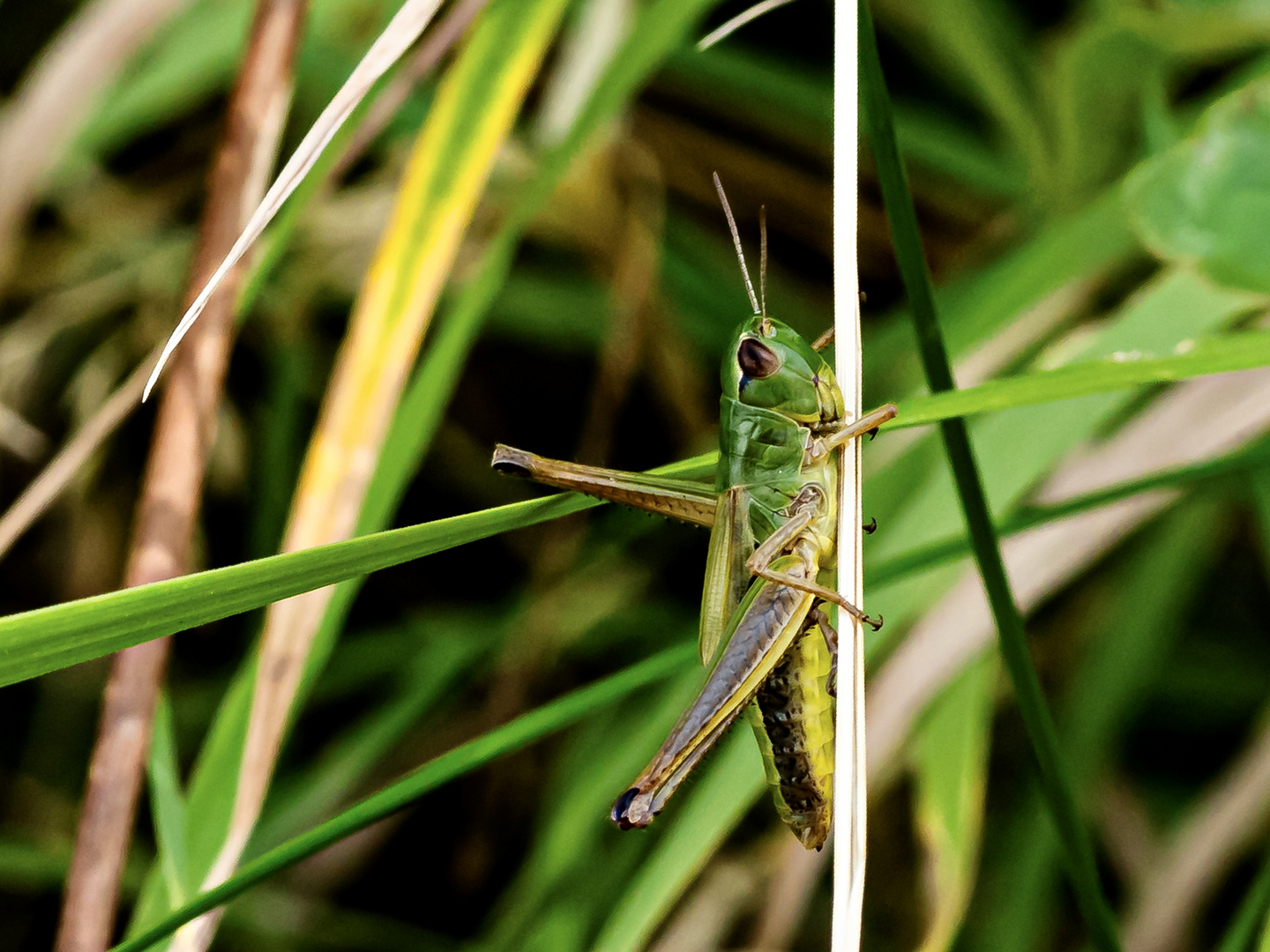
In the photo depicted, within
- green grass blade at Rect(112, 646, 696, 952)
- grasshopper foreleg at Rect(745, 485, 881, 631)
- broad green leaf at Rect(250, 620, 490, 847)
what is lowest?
broad green leaf at Rect(250, 620, 490, 847)

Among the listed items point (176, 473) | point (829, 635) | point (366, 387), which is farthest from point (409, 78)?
point (829, 635)

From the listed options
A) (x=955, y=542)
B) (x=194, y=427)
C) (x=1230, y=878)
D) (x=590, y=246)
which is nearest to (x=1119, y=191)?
(x=955, y=542)

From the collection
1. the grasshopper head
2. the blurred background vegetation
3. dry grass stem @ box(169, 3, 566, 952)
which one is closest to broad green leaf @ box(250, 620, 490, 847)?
the blurred background vegetation

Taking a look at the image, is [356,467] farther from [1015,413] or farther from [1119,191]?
[1119,191]

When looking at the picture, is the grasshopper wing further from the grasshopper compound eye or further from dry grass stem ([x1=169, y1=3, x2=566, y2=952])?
dry grass stem ([x1=169, y1=3, x2=566, y2=952])

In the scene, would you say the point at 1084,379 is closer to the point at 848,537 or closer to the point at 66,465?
the point at 848,537
